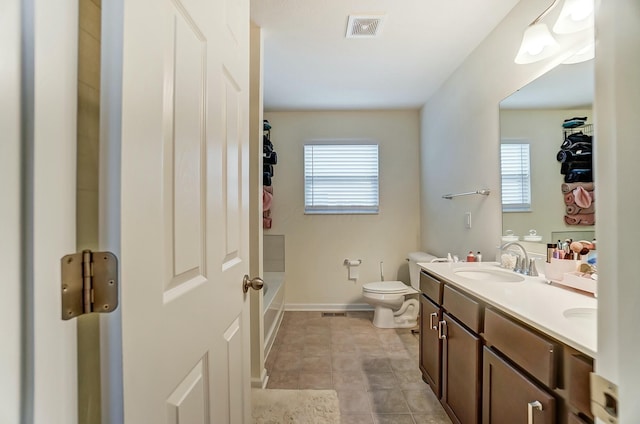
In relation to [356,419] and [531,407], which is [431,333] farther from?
[531,407]

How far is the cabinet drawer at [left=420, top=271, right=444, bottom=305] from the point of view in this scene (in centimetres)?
167

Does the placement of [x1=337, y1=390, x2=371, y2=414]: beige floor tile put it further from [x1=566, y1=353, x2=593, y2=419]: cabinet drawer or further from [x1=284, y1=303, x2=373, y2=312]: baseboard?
[x1=284, y1=303, x2=373, y2=312]: baseboard

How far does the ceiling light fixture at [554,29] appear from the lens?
4.26 feet

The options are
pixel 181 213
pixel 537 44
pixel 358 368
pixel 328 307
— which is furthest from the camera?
pixel 328 307

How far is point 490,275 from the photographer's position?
1771 mm

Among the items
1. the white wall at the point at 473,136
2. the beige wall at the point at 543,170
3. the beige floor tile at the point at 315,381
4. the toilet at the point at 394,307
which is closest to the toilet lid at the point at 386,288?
the toilet at the point at 394,307

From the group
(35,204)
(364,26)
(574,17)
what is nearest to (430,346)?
(574,17)

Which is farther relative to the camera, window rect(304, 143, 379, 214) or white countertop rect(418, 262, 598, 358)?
window rect(304, 143, 379, 214)

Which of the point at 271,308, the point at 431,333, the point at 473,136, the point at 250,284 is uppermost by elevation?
the point at 473,136

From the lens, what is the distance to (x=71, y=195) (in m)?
0.41

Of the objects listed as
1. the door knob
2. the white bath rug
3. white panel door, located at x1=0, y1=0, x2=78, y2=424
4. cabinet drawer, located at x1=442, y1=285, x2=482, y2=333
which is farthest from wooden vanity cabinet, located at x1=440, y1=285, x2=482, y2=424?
white panel door, located at x1=0, y1=0, x2=78, y2=424

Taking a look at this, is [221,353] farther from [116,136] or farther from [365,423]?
[365,423]

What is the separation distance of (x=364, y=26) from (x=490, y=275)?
5.89 feet

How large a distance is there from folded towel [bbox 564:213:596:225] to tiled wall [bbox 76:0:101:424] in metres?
1.82
